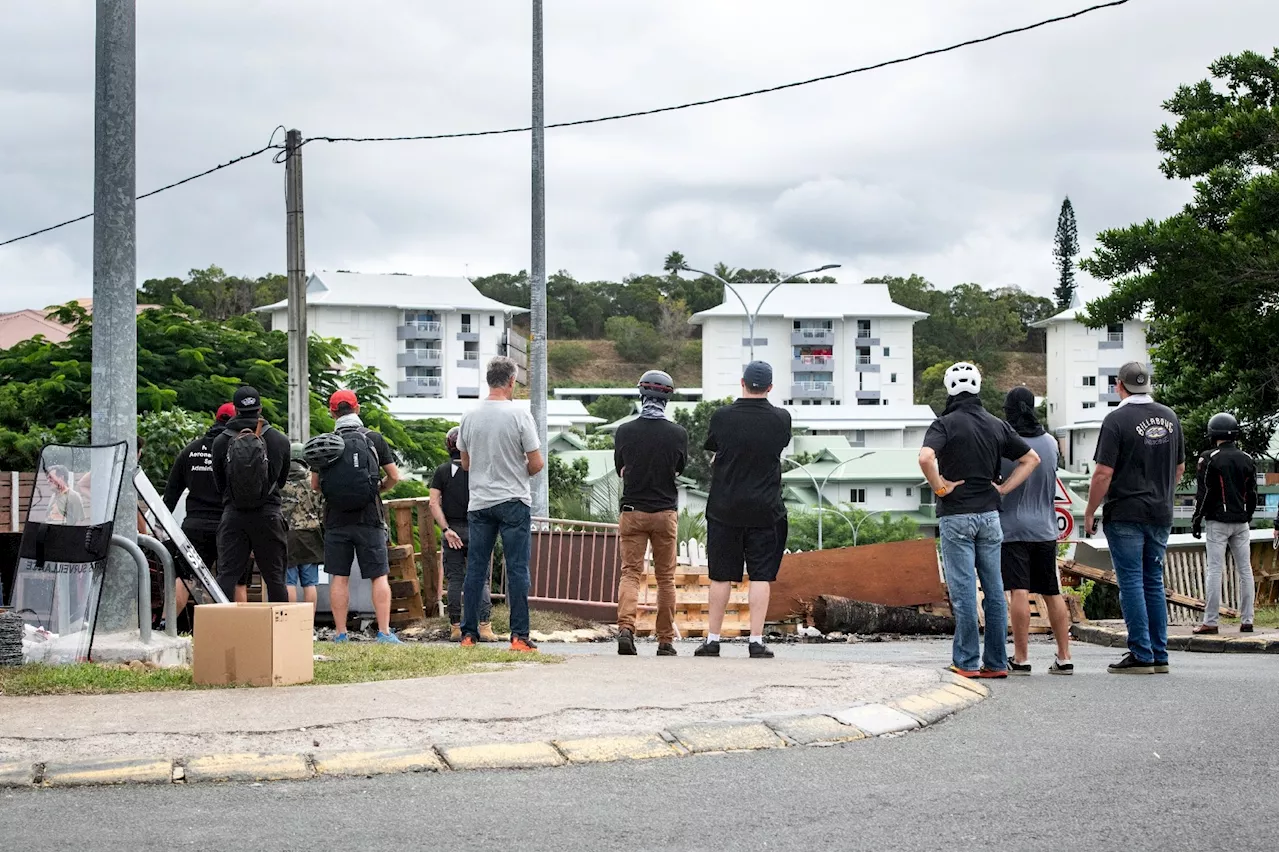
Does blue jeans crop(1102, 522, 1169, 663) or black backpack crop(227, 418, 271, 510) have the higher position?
black backpack crop(227, 418, 271, 510)

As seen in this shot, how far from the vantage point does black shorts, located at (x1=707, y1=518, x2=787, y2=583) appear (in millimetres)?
10211

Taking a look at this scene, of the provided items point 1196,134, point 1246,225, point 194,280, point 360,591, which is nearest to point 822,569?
point 360,591

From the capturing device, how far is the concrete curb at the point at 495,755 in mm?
5836

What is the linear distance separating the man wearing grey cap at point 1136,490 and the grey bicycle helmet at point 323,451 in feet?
18.3

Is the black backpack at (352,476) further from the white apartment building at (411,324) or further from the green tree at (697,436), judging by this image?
the white apartment building at (411,324)

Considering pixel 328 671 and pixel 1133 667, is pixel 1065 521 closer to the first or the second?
pixel 1133 667

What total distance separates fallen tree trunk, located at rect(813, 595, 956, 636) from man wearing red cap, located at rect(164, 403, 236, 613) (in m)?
7.30

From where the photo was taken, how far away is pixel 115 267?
9.40m

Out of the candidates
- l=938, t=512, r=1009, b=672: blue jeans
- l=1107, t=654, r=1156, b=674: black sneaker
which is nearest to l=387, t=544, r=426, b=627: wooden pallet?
l=938, t=512, r=1009, b=672: blue jeans

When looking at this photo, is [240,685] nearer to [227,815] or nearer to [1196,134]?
[227,815]

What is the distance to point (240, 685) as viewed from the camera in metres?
8.20

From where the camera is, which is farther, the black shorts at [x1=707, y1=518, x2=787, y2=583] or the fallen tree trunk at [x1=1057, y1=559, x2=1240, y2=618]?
the fallen tree trunk at [x1=1057, y1=559, x2=1240, y2=618]

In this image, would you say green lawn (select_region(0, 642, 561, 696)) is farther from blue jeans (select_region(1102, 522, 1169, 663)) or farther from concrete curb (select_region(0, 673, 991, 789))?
blue jeans (select_region(1102, 522, 1169, 663))

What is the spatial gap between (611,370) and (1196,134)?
419 feet
